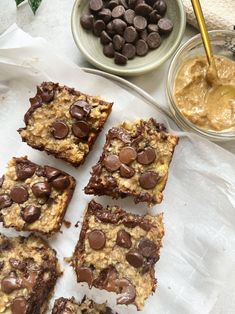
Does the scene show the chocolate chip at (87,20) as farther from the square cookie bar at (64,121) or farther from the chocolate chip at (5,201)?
the chocolate chip at (5,201)


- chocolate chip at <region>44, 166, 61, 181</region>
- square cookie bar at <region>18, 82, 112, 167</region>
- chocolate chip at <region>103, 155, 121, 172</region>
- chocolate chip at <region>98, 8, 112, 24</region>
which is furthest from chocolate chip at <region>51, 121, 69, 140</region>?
chocolate chip at <region>98, 8, 112, 24</region>

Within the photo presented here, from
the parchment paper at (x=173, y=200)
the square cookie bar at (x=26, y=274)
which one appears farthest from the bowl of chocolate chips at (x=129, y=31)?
the square cookie bar at (x=26, y=274)

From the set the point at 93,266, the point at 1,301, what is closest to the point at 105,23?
the point at 93,266

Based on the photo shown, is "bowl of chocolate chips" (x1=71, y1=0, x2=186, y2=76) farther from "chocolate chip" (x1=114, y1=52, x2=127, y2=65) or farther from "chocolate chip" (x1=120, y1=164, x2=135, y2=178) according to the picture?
"chocolate chip" (x1=120, y1=164, x2=135, y2=178)

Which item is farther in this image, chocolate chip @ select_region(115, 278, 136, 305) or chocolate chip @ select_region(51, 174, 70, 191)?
chocolate chip @ select_region(51, 174, 70, 191)

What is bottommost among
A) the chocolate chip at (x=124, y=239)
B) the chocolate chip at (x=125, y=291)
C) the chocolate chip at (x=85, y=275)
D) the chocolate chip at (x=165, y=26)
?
the chocolate chip at (x=85, y=275)

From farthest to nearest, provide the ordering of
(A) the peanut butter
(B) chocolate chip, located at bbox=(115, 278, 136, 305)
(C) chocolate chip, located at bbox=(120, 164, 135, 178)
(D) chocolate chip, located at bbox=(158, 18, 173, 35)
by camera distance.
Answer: (D) chocolate chip, located at bbox=(158, 18, 173, 35), (A) the peanut butter, (C) chocolate chip, located at bbox=(120, 164, 135, 178), (B) chocolate chip, located at bbox=(115, 278, 136, 305)
